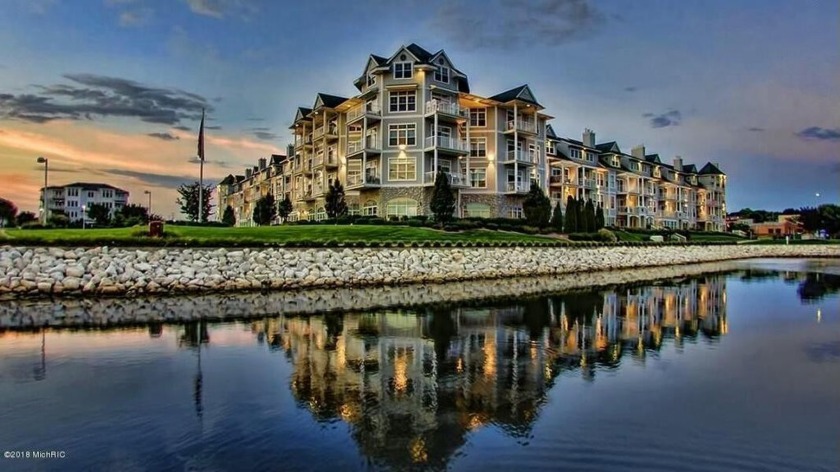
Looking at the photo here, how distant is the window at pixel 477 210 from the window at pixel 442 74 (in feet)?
38.1

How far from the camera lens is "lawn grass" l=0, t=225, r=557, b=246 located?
2048 cm

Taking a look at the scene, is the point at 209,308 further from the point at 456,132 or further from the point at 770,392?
the point at 456,132

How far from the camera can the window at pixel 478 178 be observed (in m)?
49.1

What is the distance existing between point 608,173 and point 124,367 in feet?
237

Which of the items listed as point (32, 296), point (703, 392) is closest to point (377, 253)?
point (32, 296)

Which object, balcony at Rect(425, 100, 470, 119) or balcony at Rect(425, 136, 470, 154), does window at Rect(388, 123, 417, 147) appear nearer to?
balcony at Rect(425, 136, 470, 154)

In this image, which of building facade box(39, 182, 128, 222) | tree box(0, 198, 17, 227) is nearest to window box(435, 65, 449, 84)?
tree box(0, 198, 17, 227)

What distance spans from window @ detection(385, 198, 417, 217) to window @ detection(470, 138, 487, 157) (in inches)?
348

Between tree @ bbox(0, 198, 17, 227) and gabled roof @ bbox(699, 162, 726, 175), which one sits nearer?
tree @ bbox(0, 198, 17, 227)

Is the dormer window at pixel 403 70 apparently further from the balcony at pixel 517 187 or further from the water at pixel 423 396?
the water at pixel 423 396

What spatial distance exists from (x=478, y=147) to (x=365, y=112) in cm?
1157

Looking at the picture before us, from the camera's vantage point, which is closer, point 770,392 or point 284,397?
point 284,397

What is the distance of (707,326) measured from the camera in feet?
47.0

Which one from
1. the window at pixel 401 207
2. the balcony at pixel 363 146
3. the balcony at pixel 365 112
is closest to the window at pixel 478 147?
the window at pixel 401 207
